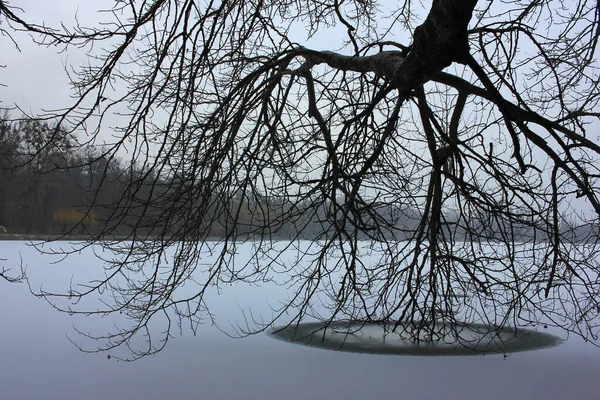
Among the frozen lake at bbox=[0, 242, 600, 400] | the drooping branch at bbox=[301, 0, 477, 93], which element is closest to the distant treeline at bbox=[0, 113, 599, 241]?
the drooping branch at bbox=[301, 0, 477, 93]

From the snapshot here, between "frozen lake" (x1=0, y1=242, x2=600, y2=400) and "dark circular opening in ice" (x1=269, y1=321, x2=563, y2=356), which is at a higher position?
"dark circular opening in ice" (x1=269, y1=321, x2=563, y2=356)

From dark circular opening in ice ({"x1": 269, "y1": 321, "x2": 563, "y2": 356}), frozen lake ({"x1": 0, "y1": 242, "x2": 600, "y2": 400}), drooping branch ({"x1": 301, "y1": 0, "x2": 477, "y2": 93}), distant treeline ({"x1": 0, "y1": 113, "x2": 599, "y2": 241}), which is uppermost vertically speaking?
drooping branch ({"x1": 301, "y1": 0, "x2": 477, "y2": 93})

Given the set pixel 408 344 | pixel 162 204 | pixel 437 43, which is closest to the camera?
pixel 437 43

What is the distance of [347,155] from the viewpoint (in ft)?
14.4

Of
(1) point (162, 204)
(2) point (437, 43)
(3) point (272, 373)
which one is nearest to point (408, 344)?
(3) point (272, 373)

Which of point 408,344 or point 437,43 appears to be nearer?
point 437,43

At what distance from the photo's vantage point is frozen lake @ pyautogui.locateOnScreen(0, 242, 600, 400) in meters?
5.07

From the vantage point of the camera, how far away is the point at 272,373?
18.7 feet

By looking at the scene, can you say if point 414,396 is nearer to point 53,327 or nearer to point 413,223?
point 413,223

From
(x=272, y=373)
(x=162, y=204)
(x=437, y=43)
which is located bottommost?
(x=272, y=373)

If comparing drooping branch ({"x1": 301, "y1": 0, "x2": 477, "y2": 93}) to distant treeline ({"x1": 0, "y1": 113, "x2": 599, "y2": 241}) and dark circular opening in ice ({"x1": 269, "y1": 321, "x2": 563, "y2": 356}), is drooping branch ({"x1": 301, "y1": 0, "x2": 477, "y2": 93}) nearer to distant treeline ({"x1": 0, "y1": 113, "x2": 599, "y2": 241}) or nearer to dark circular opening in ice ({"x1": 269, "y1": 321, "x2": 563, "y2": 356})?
distant treeline ({"x1": 0, "y1": 113, "x2": 599, "y2": 241})

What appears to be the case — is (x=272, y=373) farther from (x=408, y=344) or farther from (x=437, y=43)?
(x=437, y=43)

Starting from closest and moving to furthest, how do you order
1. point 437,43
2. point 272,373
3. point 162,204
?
point 437,43 → point 162,204 → point 272,373

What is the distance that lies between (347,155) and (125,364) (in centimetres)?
352
